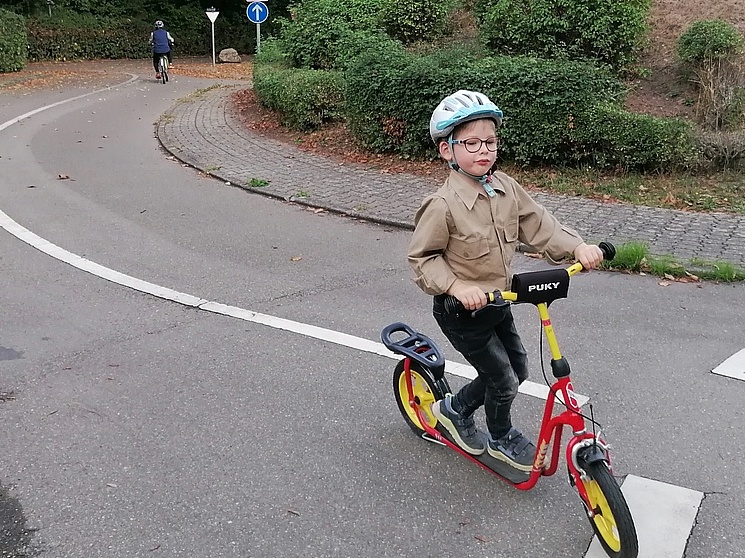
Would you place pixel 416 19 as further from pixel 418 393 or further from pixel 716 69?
pixel 418 393

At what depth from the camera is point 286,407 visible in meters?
4.52

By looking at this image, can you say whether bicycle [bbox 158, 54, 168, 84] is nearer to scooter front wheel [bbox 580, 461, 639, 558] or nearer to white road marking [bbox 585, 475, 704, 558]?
white road marking [bbox 585, 475, 704, 558]

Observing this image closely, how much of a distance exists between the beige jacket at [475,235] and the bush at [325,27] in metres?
12.7

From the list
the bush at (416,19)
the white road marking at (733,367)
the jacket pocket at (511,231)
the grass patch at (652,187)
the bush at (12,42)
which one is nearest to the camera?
the jacket pocket at (511,231)

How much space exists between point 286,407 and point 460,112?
2.13 meters

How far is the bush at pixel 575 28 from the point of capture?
1250 centimetres

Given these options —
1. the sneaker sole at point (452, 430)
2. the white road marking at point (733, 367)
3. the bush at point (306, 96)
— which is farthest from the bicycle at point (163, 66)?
the sneaker sole at point (452, 430)

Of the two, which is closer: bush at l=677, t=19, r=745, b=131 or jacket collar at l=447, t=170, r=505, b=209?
jacket collar at l=447, t=170, r=505, b=209

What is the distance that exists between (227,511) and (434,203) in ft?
5.47

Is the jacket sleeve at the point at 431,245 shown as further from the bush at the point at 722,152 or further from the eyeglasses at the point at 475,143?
the bush at the point at 722,152

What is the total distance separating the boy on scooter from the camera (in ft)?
10.5

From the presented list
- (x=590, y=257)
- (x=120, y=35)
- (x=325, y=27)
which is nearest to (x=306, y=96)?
(x=325, y=27)

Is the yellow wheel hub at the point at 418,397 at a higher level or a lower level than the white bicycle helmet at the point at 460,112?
lower

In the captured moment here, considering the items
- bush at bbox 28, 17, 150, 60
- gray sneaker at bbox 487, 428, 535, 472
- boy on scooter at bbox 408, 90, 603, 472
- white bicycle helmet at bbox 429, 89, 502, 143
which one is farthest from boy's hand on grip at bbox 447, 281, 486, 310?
bush at bbox 28, 17, 150, 60
